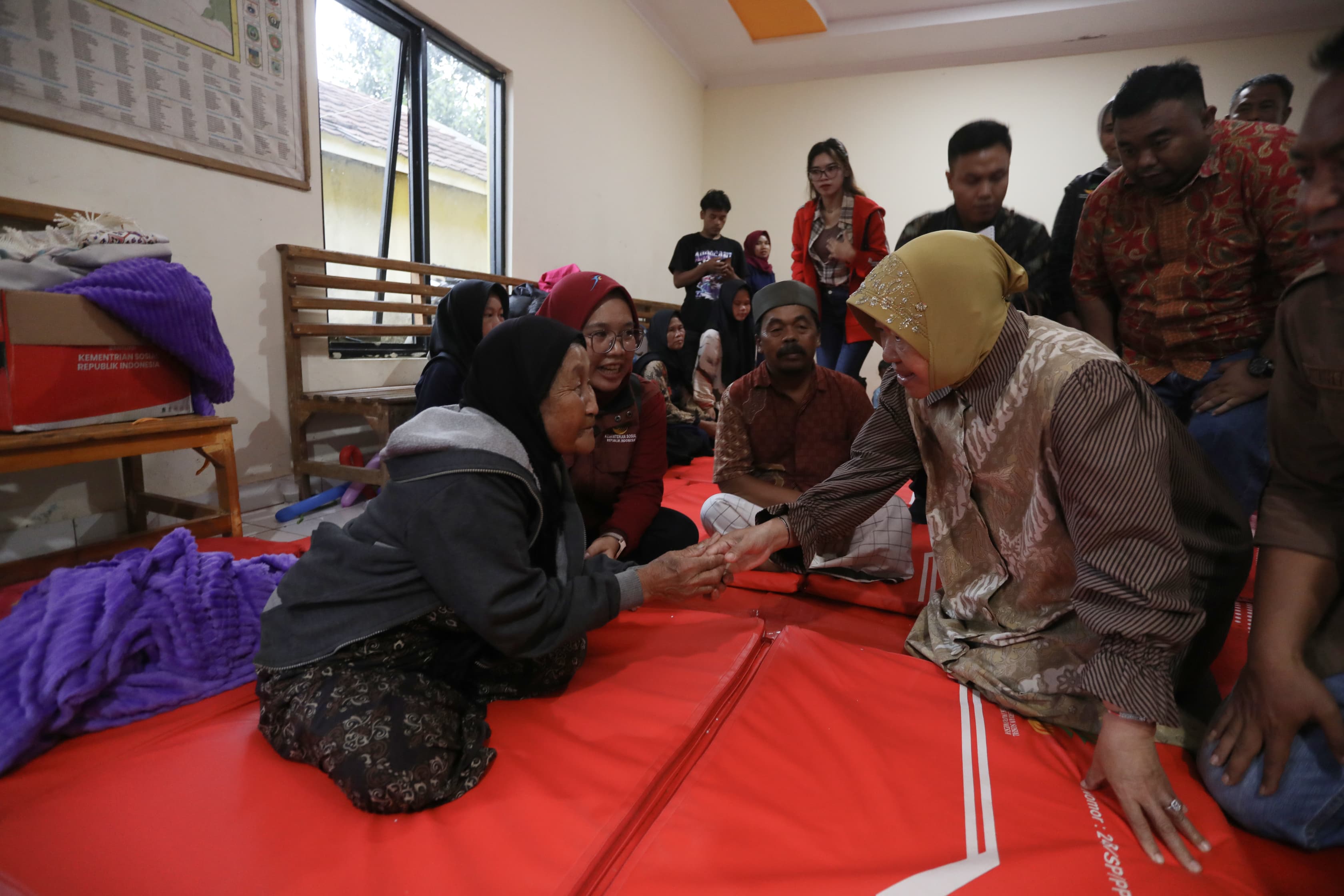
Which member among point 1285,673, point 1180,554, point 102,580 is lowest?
point 102,580

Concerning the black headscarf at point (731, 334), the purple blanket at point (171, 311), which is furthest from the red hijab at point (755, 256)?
the purple blanket at point (171, 311)

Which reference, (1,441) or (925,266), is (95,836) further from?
(925,266)

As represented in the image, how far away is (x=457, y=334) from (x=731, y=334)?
262cm

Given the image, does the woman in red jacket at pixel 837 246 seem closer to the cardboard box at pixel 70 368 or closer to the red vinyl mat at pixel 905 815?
the red vinyl mat at pixel 905 815

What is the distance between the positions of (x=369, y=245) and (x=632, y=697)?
3401 mm

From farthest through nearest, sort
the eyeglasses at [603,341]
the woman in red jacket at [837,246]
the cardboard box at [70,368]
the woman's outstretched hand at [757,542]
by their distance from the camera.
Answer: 1. the woman in red jacket at [837,246]
2. the eyeglasses at [603,341]
3. the cardboard box at [70,368]
4. the woman's outstretched hand at [757,542]

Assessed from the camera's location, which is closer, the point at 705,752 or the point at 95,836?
the point at 95,836

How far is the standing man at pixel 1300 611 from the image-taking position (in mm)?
946

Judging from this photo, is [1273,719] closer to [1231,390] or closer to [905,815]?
[905,815]

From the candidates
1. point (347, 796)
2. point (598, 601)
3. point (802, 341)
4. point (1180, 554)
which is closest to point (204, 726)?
point (347, 796)

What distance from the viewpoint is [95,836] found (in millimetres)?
979

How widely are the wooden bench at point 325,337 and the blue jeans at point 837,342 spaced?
2166 mm

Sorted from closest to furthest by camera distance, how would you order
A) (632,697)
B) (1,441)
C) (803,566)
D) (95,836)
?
1. (95,836)
2. (632,697)
3. (803,566)
4. (1,441)

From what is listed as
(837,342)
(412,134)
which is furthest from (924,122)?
(412,134)
